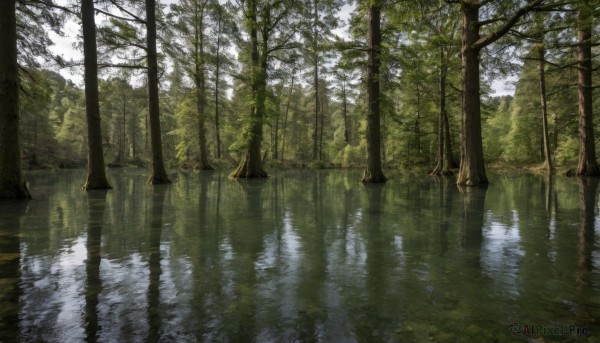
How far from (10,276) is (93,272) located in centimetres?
76

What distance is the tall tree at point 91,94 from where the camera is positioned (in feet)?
42.9

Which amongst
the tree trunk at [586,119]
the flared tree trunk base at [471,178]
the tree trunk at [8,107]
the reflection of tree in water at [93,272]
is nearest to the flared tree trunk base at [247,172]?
the flared tree trunk base at [471,178]

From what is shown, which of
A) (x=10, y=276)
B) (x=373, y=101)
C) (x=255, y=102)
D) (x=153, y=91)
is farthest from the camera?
(x=255, y=102)

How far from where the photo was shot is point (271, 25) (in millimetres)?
19438

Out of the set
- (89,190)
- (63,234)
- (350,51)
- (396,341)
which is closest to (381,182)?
(350,51)

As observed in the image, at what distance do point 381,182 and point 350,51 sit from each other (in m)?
6.14

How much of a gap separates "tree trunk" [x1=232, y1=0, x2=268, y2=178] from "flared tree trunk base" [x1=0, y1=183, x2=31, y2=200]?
10885mm

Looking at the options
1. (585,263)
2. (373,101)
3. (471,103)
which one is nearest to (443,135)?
(373,101)

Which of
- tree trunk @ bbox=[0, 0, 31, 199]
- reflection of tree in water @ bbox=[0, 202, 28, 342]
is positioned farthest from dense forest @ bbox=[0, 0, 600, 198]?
reflection of tree in water @ bbox=[0, 202, 28, 342]

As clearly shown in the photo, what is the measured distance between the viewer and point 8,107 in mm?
9836

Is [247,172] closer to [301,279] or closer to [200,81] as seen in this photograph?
[200,81]

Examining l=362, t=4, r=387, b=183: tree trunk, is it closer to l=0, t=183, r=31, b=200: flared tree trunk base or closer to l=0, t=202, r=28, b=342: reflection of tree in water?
l=0, t=183, r=31, b=200: flared tree trunk base

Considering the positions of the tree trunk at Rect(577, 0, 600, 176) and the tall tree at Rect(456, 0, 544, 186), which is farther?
the tree trunk at Rect(577, 0, 600, 176)

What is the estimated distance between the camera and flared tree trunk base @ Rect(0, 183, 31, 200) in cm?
985
